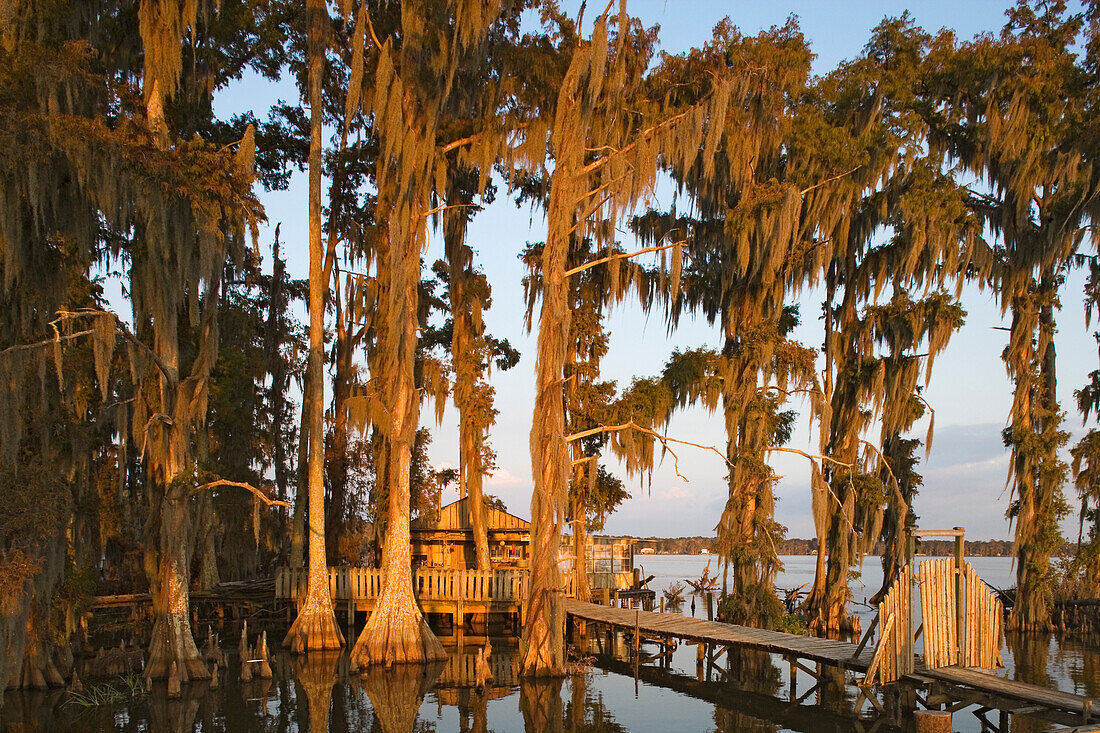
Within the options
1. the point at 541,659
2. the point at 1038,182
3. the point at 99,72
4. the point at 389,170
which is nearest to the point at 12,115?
the point at 99,72

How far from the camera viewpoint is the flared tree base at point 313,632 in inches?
767

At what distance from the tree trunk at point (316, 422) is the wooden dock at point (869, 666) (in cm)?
561

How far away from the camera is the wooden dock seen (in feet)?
36.2

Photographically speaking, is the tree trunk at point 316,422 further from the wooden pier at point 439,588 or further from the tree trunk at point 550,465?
the tree trunk at point 550,465

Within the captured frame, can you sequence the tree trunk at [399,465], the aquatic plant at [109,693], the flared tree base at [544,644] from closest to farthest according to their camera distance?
the aquatic plant at [109,693], the flared tree base at [544,644], the tree trunk at [399,465]

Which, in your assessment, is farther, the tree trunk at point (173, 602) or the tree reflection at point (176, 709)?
the tree trunk at point (173, 602)

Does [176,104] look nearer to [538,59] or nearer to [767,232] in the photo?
[538,59]

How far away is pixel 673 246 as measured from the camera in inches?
791

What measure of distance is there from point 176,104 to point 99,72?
154cm

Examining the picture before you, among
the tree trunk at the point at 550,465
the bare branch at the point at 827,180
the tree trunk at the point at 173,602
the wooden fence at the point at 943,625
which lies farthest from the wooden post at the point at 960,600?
the tree trunk at the point at 173,602

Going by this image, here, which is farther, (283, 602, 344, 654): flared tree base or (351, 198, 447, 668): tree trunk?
(283, 602, 344, 654): flared tree base

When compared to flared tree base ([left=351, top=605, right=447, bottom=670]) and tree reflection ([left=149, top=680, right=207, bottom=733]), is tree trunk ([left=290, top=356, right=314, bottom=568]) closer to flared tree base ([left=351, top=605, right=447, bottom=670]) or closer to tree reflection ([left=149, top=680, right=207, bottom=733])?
flared tree base ([left=351, top=605, right=447, bottom=670])

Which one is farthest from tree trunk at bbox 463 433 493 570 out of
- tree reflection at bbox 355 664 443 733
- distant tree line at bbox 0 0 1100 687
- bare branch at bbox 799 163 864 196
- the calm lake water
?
bare branch at bbox 799 163 864 196

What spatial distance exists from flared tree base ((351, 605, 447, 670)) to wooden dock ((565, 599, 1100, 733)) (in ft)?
12.2
